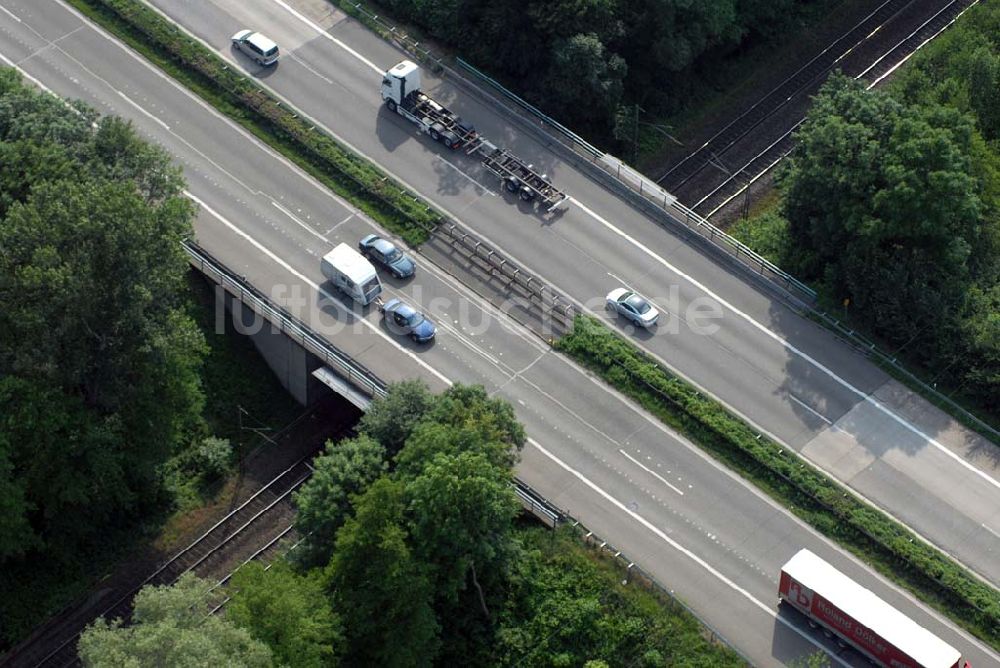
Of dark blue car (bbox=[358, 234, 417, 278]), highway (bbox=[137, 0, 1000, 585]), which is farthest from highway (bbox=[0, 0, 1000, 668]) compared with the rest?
dark blue car (bbox=[358, 234, 417, 278])

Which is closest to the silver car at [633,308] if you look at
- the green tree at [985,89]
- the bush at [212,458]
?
the bush at [212,458]

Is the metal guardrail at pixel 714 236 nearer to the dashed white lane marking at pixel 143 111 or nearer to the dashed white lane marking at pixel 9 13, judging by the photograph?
the dashed white lane marking at pixel 143 111

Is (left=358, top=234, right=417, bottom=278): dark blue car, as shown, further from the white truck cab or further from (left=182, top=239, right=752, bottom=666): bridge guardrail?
the white truck cab

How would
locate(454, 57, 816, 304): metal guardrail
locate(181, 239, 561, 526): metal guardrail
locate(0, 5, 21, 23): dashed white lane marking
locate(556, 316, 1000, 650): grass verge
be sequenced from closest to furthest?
locate(556, 316, 1000, 650): grass verge
locate(181, 239, 561, 526): metal guardrail
locate(454, 57, 816, 304): metal guardrail
locate(0, 5, 21, 23): dashed white lane marking

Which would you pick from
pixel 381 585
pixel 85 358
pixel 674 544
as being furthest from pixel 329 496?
pixel 674 544

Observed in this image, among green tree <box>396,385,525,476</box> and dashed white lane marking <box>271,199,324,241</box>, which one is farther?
dashed white lane marking <box>271,199,324,241</box>

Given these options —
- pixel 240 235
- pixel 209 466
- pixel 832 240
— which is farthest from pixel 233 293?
pixel 832 240

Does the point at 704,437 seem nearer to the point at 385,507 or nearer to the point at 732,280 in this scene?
the point at 732,280
